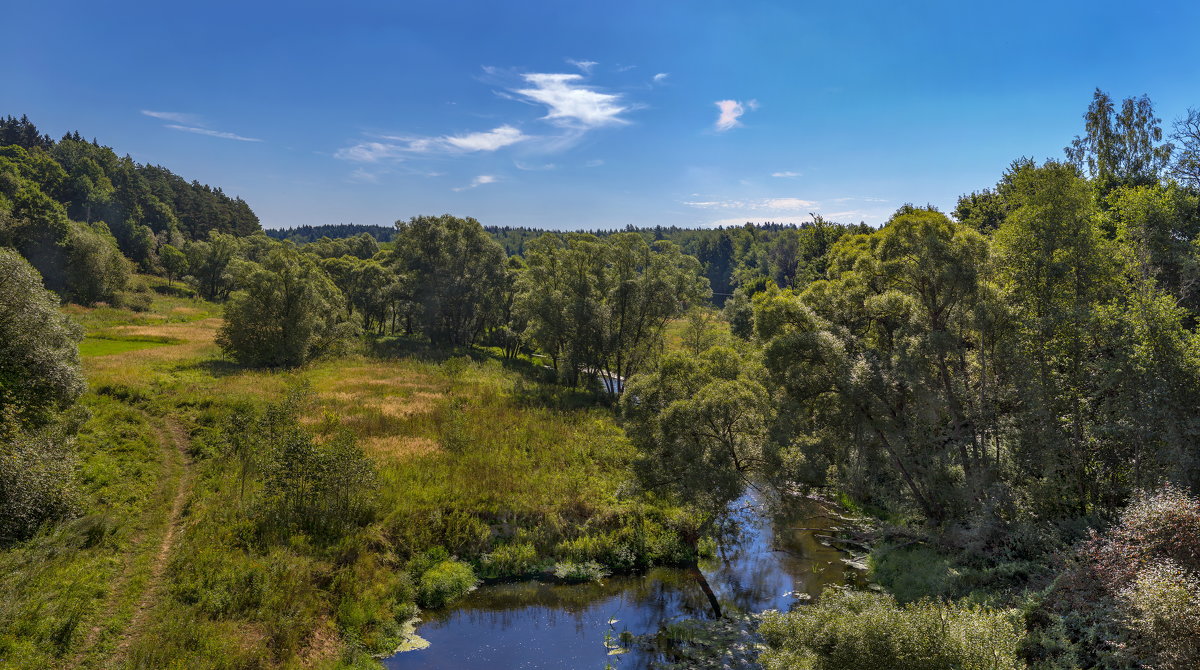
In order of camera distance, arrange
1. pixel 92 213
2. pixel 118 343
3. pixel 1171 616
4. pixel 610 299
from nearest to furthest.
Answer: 1. pixel 1171 616
2. pixel 610 299
3. pixel 118 343
4. pixel 92 213

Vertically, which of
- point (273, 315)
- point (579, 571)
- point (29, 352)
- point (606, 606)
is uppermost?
point (273, 315)

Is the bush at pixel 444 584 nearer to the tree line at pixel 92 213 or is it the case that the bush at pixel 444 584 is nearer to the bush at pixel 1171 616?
the bush at pixel 1171 616

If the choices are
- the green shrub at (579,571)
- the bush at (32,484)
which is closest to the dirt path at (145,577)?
the bush at (32,484)

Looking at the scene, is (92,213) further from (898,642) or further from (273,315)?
(898,642)

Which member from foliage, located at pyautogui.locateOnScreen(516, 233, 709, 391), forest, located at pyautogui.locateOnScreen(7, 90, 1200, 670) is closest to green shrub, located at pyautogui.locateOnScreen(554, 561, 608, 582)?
forest, located at pyautogui.locateOnScreen(7, 90, 1200, 670)

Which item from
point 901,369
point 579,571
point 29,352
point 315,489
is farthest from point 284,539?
point 901,369

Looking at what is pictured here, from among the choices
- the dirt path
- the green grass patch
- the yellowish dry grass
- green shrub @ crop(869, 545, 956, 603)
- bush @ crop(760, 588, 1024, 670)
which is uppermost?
the green grass patch

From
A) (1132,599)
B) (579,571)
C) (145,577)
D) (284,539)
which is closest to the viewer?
(1132,599)

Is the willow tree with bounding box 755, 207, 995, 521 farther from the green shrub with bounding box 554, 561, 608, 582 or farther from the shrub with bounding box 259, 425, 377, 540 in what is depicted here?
the shrub with bounding box 259, 425, 377, 540
